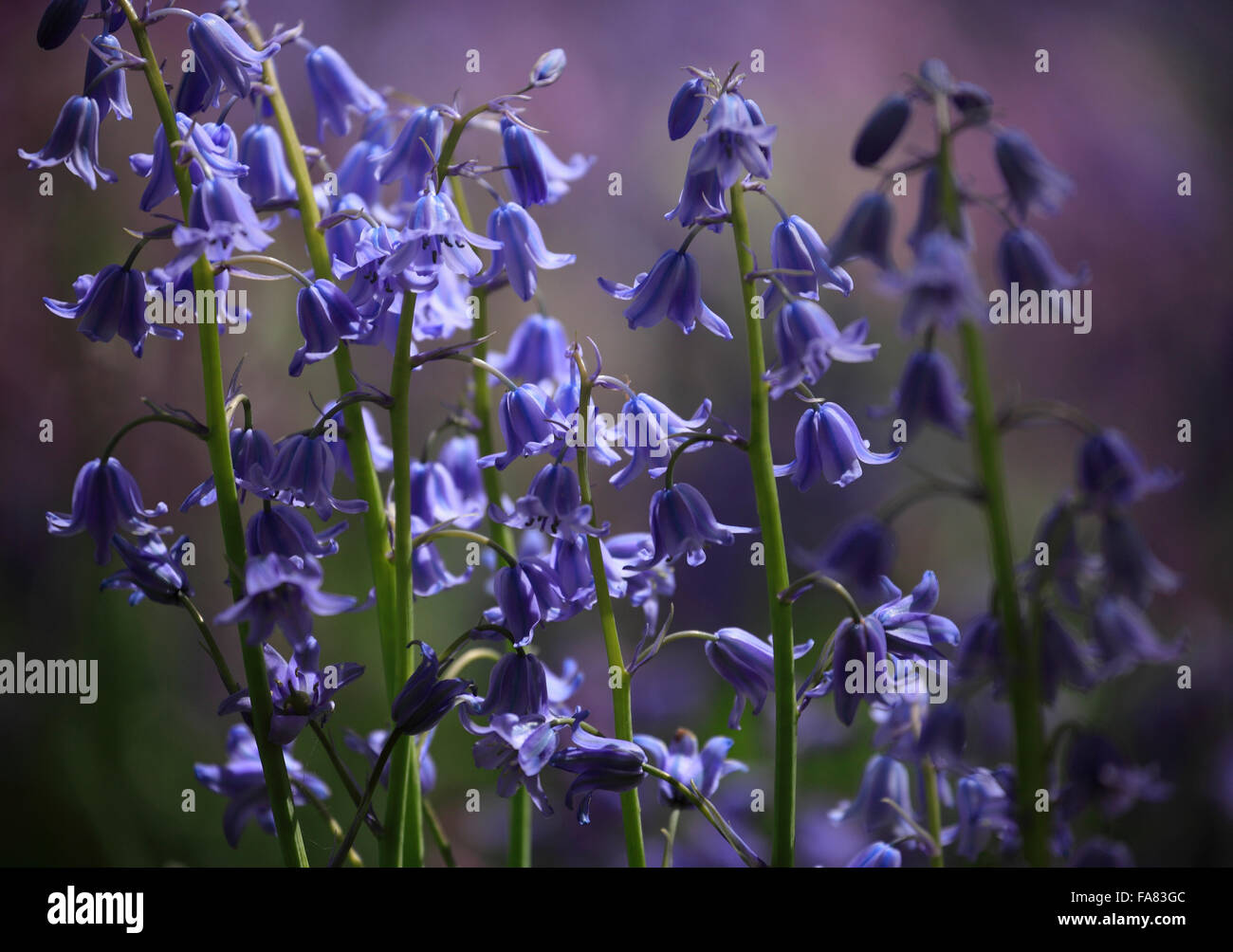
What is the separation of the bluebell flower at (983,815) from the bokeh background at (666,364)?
7.6 inches

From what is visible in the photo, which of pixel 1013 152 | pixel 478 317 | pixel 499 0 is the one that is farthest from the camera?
pixel 499 0

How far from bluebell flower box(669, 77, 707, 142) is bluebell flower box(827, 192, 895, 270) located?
0.58 feet

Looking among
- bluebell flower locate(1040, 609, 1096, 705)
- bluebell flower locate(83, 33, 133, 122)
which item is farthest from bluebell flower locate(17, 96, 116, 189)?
bluebell flower locate(1040, 609, 1096, 705)

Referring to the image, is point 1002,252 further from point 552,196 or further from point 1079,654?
point 552,196

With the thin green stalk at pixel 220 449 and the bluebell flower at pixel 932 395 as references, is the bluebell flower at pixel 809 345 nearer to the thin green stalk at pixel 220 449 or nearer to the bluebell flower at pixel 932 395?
the bluebell flower at pixel 932 395

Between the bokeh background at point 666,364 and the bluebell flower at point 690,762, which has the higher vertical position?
the bokeh background at point 666,364

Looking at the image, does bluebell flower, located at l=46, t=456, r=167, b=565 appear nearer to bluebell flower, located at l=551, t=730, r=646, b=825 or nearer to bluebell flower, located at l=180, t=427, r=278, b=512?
bluebell flower, located at l=180, t=427, r=278, b=512

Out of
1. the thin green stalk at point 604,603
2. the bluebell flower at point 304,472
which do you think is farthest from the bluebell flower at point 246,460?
the thin green stalk at point 604,603

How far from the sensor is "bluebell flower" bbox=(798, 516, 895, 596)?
561mm

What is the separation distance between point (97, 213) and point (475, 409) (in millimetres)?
585

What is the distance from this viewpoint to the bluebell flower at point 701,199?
0.66 metres
